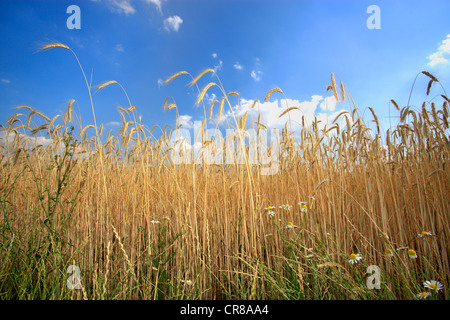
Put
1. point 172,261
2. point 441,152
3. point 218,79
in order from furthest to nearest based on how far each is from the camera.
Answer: point 441,152 → point 172,261 → point 218,79

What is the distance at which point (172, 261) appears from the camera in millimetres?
1960

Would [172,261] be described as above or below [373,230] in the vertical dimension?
below

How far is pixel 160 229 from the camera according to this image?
2215 mm

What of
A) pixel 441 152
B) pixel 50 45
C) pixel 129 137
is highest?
pixel 50 45

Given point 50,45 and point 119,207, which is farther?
point 119,207
